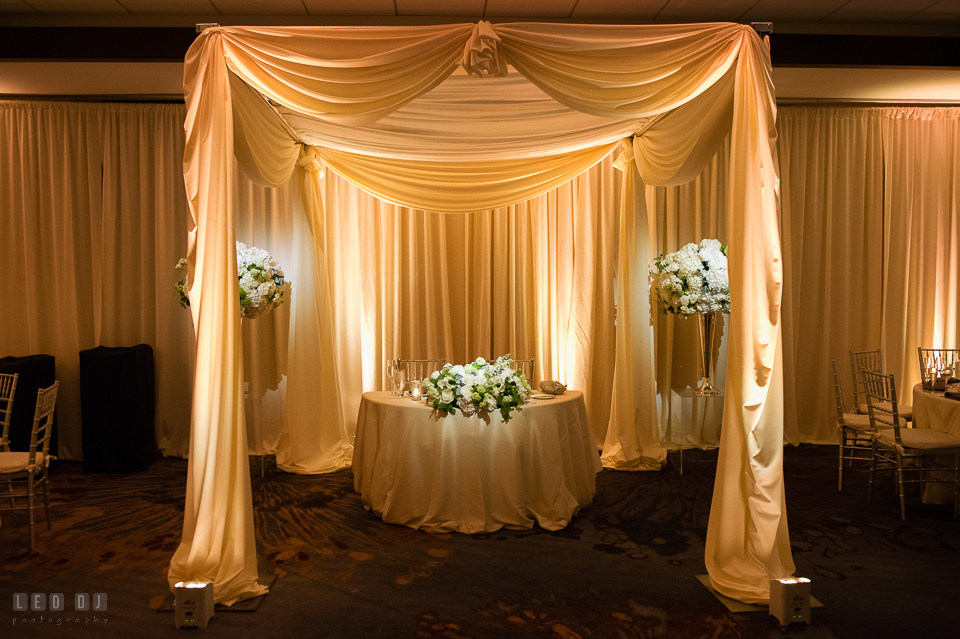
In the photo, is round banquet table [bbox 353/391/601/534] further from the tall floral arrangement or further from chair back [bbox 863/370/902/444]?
chair back [bbox 863/370/902/444]

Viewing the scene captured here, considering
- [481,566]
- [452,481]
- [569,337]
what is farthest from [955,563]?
[569,337]

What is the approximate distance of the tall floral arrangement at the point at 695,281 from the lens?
5.23m

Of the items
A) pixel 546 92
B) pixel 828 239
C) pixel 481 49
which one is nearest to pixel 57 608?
pixel 481 49

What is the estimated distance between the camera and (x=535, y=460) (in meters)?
4.19

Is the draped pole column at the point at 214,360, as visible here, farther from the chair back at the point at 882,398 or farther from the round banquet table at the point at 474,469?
the chair back at the point at 882,398

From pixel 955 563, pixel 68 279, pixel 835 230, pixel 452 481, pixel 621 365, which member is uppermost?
pixel 835 230

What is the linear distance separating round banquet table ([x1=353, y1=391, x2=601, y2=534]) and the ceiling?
3307 mm

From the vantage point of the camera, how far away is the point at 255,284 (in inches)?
199

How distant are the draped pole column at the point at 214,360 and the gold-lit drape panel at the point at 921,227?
6.69 meters

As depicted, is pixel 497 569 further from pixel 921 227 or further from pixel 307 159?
pixel 921 227

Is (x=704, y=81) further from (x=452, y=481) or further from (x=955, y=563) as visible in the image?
(x=955, y=563)

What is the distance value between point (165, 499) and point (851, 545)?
4931 mm

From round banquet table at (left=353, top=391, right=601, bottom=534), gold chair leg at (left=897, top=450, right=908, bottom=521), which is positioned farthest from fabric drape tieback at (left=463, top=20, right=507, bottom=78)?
gold chair leg at (left=897, top=450, right=908, bottom=521)

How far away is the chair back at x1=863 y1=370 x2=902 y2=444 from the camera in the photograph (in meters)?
4.45
